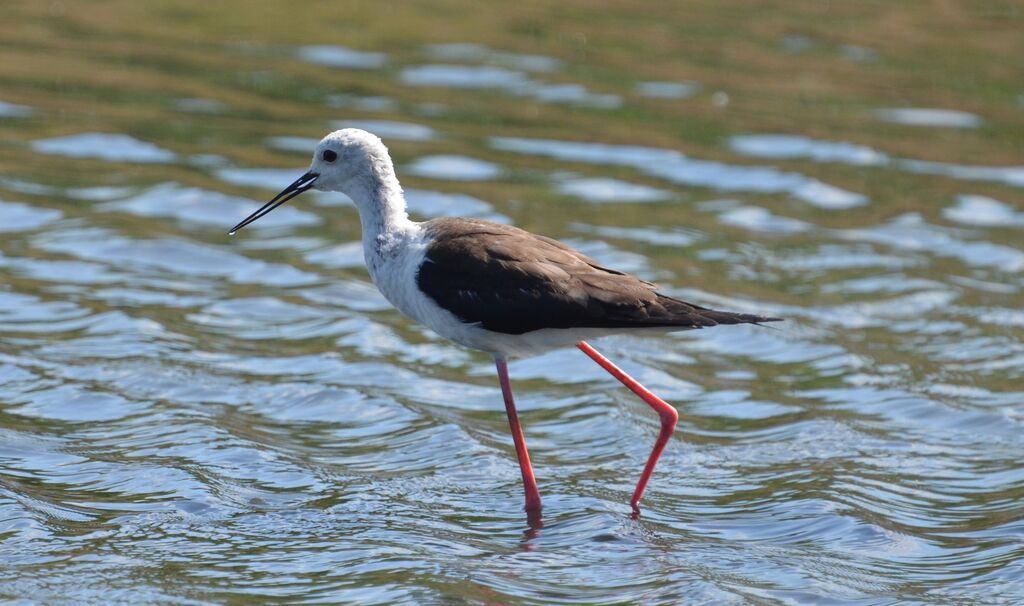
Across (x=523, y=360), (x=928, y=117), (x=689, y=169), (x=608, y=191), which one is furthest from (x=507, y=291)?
(x=928, y=117)

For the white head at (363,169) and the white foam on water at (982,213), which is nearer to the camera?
the white head at (363,169)

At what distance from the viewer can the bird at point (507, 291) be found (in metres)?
7.61

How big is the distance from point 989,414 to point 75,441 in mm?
5211

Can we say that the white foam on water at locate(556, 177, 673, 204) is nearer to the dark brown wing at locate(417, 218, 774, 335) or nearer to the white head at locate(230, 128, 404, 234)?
the white head at locate(230, 128, 404, 234)

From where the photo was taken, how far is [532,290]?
769 cm

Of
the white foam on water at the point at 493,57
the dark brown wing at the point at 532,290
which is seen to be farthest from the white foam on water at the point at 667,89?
the dark brown wing at the point at 532,290

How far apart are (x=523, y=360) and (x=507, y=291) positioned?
277 centimetres

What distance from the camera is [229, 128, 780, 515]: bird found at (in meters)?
7.61

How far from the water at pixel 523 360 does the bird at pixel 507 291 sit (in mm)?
829

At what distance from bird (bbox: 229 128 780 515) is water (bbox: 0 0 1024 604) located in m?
0.83

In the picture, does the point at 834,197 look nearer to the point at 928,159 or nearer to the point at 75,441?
the point at 928,159

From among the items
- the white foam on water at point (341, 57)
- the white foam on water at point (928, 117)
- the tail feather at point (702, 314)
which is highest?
the white foam on water at point (341, 57)

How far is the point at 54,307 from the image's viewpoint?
1034 cm

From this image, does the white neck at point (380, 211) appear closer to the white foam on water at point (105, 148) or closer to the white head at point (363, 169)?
the white head at point (363, 169)
